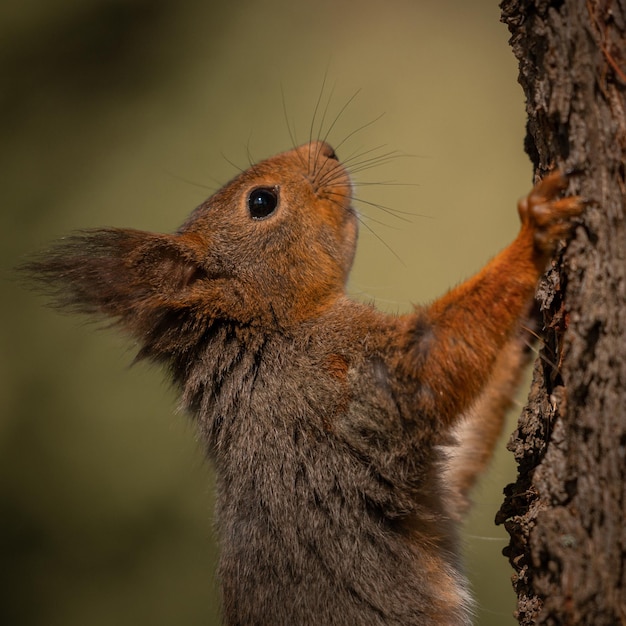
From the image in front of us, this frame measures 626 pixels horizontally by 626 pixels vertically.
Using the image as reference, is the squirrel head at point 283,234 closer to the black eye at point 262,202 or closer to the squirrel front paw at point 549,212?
the black eye at point 262,202

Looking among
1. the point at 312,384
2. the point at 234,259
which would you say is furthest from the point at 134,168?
the point at 312,384

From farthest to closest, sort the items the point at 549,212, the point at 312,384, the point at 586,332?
1. the point at 312,384
2. the point at 549,212
3. the point at 586,332

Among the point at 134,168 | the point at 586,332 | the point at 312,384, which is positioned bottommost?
the point at 312,384

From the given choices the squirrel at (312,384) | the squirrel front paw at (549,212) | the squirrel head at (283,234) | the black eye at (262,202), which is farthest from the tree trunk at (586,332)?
the black eye at (262,202)

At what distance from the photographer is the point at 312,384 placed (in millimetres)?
1746

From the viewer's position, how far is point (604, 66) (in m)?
1.21

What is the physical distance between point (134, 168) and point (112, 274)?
1.78 meters

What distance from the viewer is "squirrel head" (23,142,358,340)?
183cm

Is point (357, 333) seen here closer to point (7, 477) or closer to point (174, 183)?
point (174, 183)

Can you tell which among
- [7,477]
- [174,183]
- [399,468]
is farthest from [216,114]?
[399,468]

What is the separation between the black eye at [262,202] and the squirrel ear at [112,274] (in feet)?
0.90

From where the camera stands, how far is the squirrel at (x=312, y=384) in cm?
161

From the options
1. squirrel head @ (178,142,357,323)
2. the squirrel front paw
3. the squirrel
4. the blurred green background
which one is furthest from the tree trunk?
the blurred green background

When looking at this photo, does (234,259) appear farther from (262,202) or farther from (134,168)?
(134,168)
